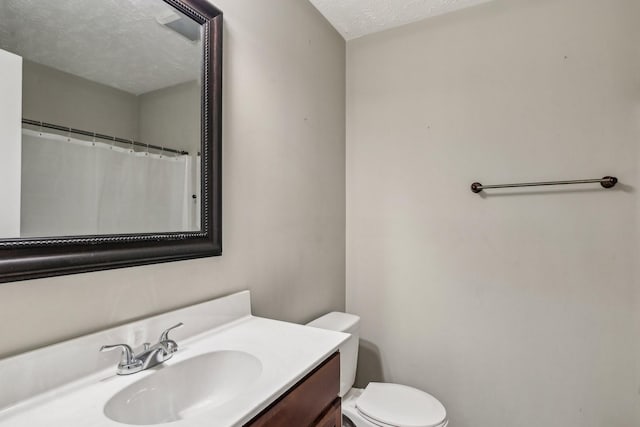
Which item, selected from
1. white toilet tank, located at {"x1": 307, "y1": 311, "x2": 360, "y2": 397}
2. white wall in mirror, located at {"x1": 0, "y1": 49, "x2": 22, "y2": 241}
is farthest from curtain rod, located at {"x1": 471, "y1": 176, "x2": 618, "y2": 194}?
white wall in mirror, located at {"x1": 0, "y1": 49, "x2": 22, "y2": 241}

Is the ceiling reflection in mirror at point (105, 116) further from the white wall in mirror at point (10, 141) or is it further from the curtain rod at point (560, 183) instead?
the curtain rod at point (560, 183)

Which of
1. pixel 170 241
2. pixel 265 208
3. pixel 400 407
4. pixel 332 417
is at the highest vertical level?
pixel 265 208

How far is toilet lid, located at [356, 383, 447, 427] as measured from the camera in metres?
1.42

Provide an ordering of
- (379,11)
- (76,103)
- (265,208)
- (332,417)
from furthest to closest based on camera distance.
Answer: (379,11) → (265,208) → (332,417) → (76,103)

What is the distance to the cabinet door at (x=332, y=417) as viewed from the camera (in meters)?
0.97

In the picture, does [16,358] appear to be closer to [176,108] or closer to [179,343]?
[179,343]

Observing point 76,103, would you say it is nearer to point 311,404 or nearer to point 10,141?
point 10,141

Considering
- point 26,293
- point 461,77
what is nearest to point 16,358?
point 26,293

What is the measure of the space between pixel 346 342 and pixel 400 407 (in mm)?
363

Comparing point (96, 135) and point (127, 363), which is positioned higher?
point (96, 135)

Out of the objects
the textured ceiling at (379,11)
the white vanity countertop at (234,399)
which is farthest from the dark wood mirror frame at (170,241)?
the textured ceiling at (379,11)

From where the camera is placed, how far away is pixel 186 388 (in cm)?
93

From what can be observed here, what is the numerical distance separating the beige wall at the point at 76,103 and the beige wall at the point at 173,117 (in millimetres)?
36

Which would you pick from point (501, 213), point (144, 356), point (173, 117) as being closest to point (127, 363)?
point (144, 356)
